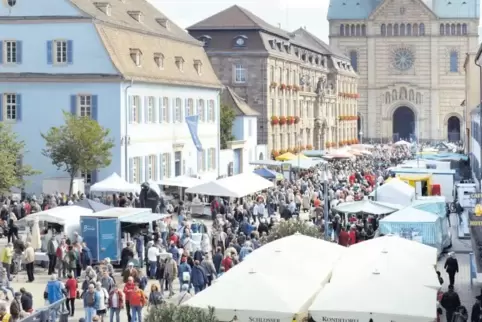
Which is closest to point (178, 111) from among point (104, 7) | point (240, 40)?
point (104, 7)

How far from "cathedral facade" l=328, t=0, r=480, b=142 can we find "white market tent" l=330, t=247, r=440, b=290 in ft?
350

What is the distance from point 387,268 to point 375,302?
2.26 metres

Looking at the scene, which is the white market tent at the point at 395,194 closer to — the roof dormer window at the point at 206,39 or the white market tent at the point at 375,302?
the white market tent at the point at 375,302

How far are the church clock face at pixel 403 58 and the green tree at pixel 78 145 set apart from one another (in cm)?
8792

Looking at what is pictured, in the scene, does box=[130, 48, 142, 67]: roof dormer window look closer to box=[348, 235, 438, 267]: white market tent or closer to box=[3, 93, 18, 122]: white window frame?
box=[3, 93, 18, 122]: white window frame

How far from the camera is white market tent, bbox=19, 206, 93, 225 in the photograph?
1233 inches

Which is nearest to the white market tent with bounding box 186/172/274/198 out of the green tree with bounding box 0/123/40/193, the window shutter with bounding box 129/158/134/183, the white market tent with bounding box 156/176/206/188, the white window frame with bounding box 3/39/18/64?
the white market tent with bounding box 156/176/206/188

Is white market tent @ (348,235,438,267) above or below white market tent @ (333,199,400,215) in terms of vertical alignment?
above

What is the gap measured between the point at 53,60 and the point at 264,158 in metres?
27.6

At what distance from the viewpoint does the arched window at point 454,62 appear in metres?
129

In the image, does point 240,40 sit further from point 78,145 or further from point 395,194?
point 395,194

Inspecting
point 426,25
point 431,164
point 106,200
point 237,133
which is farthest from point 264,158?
point 426,25

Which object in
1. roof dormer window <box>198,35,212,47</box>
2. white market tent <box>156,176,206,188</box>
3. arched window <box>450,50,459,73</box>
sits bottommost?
white market tent <box>156,176,206,188</box>

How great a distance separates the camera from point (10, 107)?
4806cm
